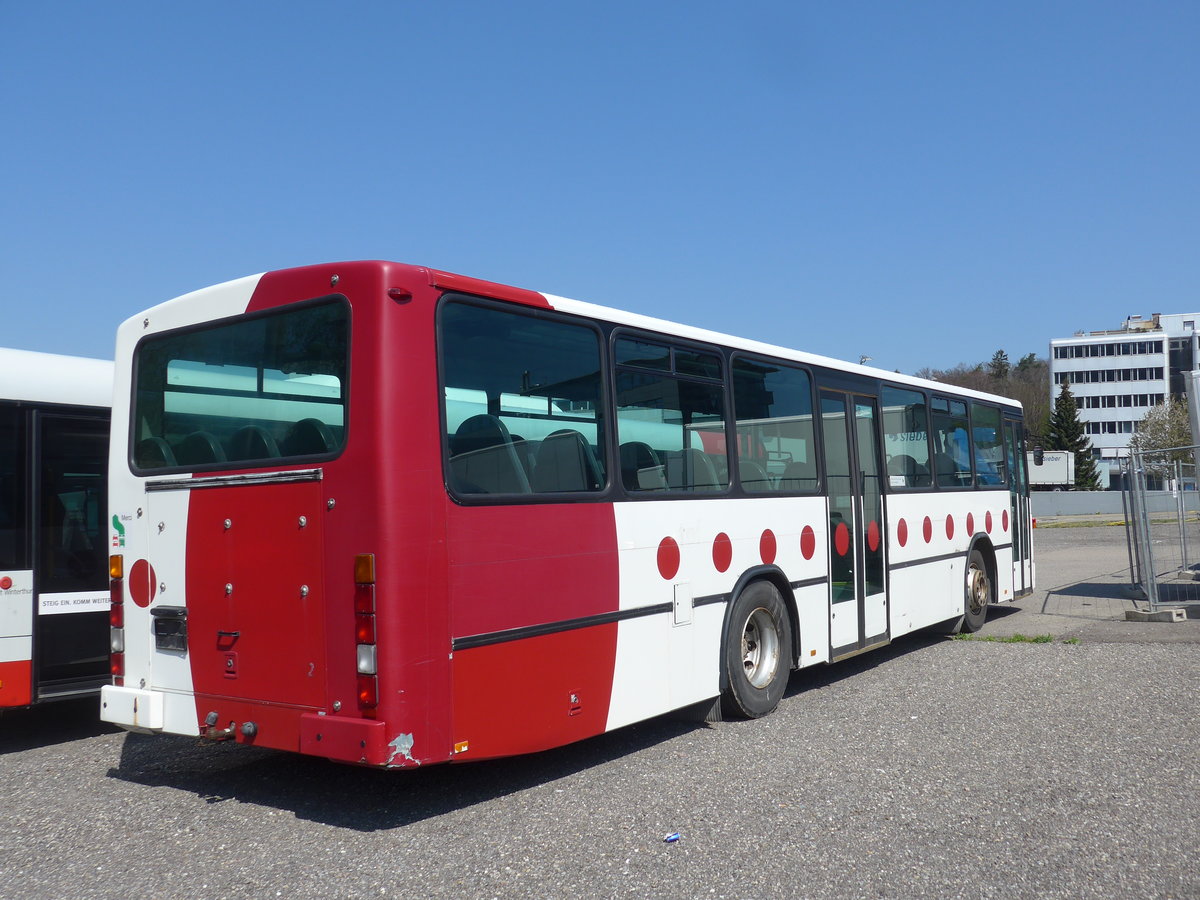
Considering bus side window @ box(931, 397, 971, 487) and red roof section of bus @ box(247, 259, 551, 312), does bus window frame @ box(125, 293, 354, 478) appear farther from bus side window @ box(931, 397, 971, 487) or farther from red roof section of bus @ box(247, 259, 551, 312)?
bus side window @ box(931, 397, 971, 487)

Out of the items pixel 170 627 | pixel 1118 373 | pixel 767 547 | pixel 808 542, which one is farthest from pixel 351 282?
pixel 1118 373

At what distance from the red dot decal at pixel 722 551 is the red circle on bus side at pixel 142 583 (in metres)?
3.64

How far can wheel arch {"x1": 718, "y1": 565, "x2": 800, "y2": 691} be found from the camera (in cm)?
750

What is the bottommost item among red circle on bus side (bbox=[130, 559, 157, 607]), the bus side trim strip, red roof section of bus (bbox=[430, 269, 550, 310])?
red circle on bus side (bbox=[130, 559, 157, 607])

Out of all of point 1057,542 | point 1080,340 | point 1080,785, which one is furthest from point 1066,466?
point 1080,785

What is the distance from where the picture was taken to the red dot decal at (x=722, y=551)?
7.43 m

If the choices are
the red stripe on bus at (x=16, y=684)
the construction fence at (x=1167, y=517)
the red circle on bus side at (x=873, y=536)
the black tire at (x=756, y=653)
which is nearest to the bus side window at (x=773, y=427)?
the black tire at (x=756, y=653)

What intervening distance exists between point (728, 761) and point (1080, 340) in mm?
112094

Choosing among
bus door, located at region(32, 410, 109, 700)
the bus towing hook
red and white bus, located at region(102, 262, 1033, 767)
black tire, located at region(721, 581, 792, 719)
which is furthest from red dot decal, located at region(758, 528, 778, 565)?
bus door, located at region(32, 410, 109, 700)

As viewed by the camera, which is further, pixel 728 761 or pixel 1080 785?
pixel 728 761

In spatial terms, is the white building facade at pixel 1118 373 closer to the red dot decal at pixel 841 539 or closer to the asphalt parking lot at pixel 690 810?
the red dot decal at pixel 841 539

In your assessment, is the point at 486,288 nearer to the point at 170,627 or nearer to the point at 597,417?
the point at 597,417

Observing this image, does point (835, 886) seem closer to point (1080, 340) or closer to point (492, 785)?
point (492, 785)

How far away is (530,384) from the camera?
606 centimetres
